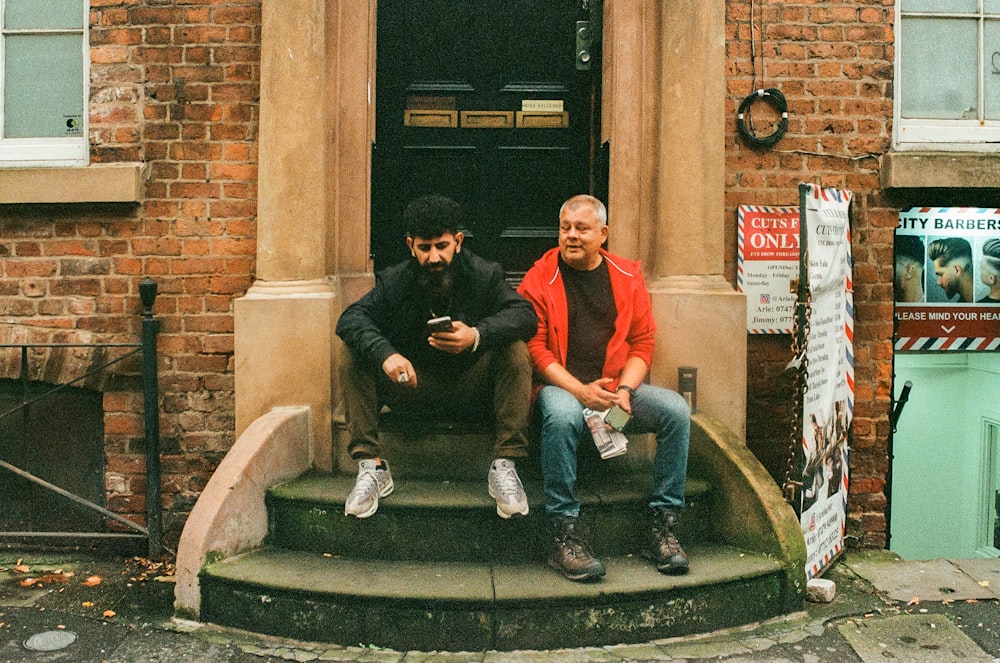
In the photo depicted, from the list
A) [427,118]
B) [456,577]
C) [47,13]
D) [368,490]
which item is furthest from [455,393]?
[47,13]

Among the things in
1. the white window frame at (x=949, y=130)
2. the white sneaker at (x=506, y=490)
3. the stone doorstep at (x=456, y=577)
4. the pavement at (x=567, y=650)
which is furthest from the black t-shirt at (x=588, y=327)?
the white window frame at (x=949, y=130)

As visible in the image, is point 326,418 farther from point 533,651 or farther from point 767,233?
point 767,233

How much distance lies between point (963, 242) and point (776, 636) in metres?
2.79

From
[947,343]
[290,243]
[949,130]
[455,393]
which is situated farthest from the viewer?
[947,343]

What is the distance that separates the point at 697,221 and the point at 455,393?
1.61m

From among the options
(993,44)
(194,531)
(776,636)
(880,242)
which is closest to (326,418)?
(194,531)

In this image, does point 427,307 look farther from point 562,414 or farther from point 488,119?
point 488,119

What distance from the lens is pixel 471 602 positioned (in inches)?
127

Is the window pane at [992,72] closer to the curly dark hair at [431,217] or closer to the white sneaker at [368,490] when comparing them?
the curly dark hair at [431,217]

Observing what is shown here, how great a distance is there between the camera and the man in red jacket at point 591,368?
138 inches

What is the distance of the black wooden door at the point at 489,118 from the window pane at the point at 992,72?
2.30m

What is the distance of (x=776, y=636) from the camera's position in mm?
3428

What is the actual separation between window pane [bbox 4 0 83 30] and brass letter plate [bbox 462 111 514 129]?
2.22 metres

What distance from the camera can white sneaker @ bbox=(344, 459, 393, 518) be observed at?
3.56 metres
